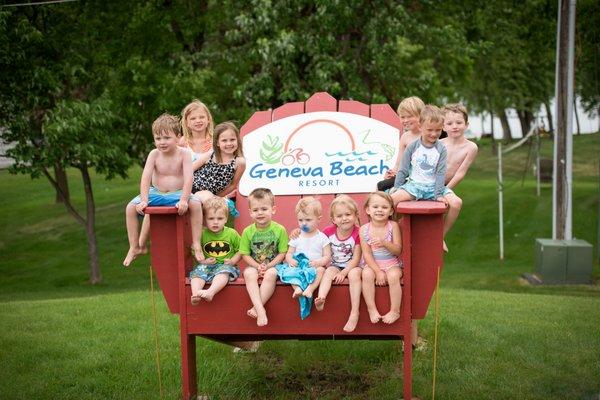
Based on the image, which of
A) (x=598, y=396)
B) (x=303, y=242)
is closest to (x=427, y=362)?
(x=598, y=396)

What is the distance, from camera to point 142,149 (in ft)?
54.0

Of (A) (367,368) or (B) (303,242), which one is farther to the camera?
(A) (367,368)

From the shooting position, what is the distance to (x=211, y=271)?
4465 mm

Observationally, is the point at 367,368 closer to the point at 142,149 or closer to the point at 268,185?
the point at 268,185

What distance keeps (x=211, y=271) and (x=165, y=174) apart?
0.65 m

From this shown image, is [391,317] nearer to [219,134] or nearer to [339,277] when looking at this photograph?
[339,277]

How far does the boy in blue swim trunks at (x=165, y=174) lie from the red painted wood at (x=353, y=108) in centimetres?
184

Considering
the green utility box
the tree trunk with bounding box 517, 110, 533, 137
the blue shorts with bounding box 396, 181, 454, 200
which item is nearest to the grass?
the blue shorts with bounding box 396, 181, 454, 200

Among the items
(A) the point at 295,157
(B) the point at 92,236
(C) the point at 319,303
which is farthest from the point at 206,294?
(B) the point at 92,236

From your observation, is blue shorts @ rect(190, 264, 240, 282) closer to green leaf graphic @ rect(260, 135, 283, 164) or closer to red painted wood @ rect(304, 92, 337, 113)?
green leaf graphic @ rect(260, 135, 283, 164)

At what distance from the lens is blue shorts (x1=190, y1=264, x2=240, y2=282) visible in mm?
4426

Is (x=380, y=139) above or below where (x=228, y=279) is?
above

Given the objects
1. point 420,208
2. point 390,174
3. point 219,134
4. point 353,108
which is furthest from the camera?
point 353,108

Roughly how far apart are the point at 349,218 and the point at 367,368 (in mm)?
1438
